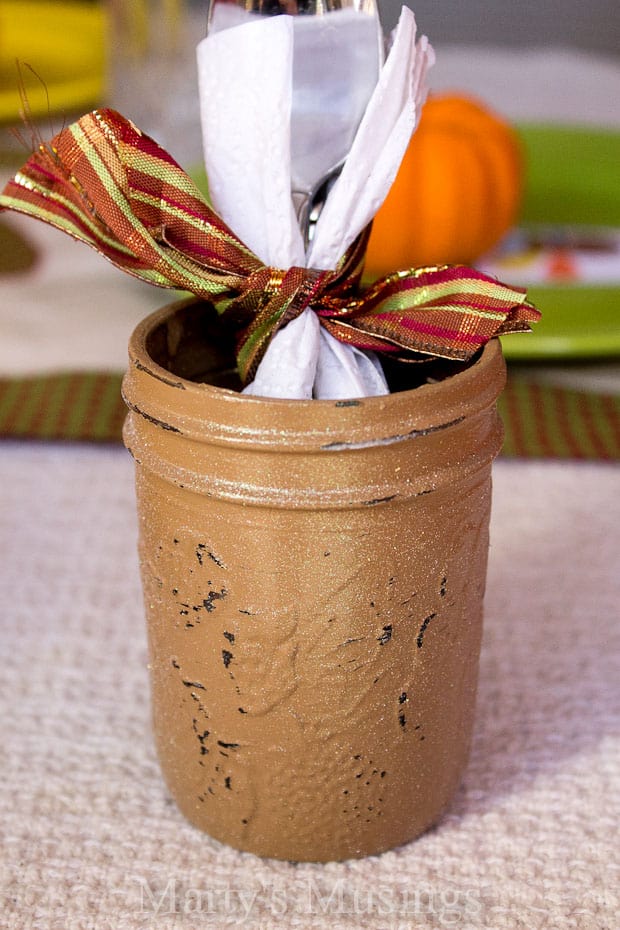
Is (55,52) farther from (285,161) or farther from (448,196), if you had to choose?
(285,161)

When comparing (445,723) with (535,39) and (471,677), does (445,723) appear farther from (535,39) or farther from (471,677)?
(535,39)

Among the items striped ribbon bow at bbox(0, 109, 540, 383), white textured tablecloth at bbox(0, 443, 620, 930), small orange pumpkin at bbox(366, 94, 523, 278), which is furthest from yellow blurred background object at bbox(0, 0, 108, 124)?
striped ribbon bow at bbox(0, 109, 540, 383)

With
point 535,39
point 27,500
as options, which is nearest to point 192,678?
point 27,500

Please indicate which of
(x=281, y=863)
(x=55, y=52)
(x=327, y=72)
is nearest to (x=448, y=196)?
(x=327, y=72)

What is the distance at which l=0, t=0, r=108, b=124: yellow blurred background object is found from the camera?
1262 mm

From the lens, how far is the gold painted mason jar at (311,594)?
0.36 meters

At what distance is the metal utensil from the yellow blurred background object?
86cm

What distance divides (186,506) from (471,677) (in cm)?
14

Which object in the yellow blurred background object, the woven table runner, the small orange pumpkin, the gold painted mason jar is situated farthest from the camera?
the yellow blurred background object

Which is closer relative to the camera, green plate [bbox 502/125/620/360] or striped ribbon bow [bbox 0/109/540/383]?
striped ribbon bow [bbox 0/109/540/383]

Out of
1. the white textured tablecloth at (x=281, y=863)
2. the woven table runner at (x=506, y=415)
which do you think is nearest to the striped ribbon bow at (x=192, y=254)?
the white textured tablecloth at (x=281, y=863)

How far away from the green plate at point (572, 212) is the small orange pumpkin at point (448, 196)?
2.2 inches

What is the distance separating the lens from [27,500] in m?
0.70

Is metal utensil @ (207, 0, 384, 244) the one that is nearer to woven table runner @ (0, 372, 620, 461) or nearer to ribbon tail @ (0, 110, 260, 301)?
ribbon tail @ (0, 110, 260, 301)
